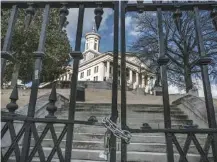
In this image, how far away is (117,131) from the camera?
2357 mm

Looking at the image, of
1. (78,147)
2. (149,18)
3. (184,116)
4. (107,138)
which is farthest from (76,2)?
(149,18)

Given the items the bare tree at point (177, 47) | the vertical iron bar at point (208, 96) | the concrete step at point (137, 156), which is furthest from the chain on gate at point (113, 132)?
the bare tree at point (177, 47)

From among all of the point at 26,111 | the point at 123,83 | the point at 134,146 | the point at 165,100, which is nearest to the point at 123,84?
the point at 123,83

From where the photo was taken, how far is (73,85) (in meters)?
2.58

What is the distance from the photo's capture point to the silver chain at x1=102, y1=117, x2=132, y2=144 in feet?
7.69

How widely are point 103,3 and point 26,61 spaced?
2212cm

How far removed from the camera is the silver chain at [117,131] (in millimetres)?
2344

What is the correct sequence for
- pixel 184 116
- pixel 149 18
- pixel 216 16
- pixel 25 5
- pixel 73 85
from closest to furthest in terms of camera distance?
1. pixel 73 85
2. pixel 216 16
3. pixel 25 5
4. pixel 184 116
5. pixel 149 18

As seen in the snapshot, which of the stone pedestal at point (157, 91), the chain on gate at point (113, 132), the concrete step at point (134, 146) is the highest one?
the stone pedestal at point (157, 91)

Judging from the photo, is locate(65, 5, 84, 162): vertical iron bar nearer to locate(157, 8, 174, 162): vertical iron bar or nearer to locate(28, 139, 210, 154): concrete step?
locate(157, 8, 174, 162): vertical iron bar

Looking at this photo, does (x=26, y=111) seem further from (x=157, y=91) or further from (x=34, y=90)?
(x=157, y=91)

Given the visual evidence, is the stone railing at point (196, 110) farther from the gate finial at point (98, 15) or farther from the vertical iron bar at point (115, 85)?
the gate finial at point (98, 15)

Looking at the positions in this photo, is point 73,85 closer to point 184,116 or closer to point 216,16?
point 216,16

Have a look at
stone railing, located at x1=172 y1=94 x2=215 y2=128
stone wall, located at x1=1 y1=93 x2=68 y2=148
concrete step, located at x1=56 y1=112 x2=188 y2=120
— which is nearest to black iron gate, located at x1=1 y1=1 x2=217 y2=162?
stone wall, located at x1=1 y1=93 x2=68 y2=148
